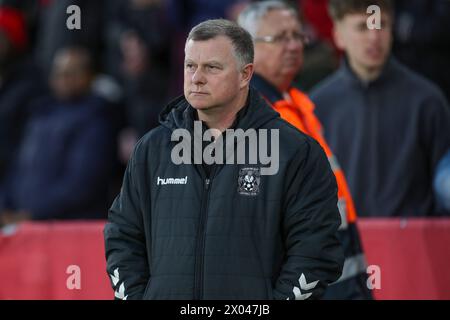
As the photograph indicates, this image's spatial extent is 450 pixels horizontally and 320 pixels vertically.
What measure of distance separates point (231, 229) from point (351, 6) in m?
2.85

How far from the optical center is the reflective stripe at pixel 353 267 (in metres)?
6.14

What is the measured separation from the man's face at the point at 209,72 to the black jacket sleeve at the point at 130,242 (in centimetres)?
40

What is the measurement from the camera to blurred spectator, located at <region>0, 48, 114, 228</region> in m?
9.80

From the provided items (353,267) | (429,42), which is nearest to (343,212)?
(353,267)

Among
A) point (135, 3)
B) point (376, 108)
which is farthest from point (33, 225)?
point (135, 3)

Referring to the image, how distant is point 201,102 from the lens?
493 cm

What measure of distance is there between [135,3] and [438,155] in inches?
167

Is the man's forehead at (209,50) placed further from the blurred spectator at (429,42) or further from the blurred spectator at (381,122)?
the blurred spectator at (429,42)

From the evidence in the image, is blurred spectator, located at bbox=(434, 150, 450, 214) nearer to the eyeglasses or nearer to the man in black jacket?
the eyeglasses

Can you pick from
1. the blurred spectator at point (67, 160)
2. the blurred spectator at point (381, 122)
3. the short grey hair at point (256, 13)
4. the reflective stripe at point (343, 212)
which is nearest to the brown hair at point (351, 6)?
the blurred spectator at point (381, 122)

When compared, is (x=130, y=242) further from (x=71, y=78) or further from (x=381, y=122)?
(x=71, y=78)

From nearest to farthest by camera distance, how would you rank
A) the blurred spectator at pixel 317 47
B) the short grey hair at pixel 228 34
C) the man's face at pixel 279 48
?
1. the short grey hair at pixel 228 34
2. the man's face at pixel 279 48
3. the blurred spectator at pixel 317 47

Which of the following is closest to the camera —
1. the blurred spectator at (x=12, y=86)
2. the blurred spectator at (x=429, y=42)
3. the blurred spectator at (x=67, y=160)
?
the blurred spectator at (x=429, y=42)

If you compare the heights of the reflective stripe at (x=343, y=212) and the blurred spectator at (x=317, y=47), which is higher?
the blurred spectator at (x=317, y=47)
